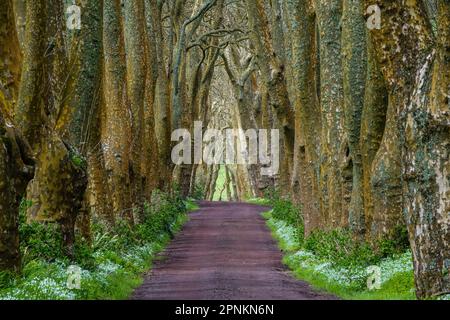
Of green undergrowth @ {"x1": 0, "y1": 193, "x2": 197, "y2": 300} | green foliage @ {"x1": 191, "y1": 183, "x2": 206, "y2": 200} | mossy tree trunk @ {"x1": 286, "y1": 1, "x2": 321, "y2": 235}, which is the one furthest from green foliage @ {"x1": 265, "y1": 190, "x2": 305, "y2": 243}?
green foliage @ {"x1": 191, "y1": 183, "x2": 206, "y2": 200}

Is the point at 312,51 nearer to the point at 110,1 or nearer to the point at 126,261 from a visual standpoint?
the point at 110,1

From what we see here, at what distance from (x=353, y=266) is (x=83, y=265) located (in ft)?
16.0

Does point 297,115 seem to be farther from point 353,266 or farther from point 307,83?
point 353,266

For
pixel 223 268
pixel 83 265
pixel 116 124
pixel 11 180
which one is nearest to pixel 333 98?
pixel 223 268

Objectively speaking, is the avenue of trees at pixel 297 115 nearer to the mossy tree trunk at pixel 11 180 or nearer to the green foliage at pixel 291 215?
the mossy tree trunk at pixel 11 180

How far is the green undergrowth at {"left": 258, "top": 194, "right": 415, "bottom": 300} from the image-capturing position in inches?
605

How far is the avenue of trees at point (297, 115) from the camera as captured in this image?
12.6 meters

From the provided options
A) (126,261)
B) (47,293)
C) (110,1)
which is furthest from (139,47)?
(47,293)

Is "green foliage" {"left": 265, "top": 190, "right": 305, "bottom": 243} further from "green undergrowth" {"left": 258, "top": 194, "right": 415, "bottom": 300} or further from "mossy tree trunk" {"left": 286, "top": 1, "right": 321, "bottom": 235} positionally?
"green undergrowth" {"left": 258, "top": 194, "right": 415, "bottom": 300}

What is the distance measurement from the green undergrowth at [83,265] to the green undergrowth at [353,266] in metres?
3.43

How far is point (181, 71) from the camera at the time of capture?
44.6 metres

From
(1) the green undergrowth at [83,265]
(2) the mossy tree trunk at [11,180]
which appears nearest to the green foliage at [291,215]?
(1) the green undergrowth at [83,265]

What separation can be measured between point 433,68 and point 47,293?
5804 mm

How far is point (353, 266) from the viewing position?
58.1 feet
